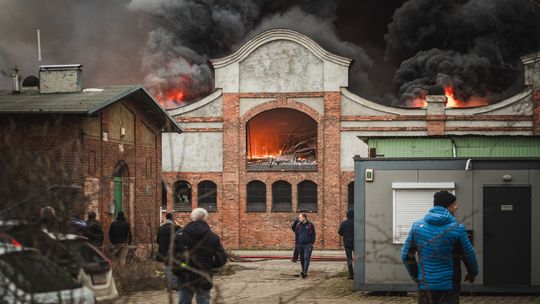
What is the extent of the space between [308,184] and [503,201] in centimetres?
2155

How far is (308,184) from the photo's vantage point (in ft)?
127

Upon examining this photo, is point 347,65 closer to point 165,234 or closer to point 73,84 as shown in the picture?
point 73,84

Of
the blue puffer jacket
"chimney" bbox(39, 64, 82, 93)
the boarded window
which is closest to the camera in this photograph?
the blue puffer jacket

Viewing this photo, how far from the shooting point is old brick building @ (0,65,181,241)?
73.4ft

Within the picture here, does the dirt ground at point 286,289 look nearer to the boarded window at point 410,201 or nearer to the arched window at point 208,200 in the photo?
the boarded window at point 410,201

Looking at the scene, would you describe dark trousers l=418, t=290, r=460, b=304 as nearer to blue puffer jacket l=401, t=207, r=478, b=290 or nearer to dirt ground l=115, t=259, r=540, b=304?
blue puffer jacket l=401, t=207, r=478, b=290

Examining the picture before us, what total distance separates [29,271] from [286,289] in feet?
45.2

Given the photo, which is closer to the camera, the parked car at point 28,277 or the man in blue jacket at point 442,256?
the parked car at point 28,277

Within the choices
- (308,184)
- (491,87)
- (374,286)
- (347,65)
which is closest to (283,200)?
(308,184)

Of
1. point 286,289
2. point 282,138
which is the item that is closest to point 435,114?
point 282,138

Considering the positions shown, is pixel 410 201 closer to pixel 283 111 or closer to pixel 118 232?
pixel 118 232

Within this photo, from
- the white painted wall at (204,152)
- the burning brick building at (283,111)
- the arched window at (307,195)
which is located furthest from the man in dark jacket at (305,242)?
the white painted wall at (204,152)

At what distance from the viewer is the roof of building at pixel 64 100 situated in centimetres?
2202

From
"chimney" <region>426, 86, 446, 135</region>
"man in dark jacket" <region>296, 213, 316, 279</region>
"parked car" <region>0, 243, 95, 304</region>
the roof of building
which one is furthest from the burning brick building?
"parked car" <region>0, 243, 95, 304</region>
